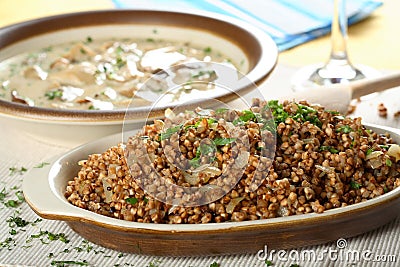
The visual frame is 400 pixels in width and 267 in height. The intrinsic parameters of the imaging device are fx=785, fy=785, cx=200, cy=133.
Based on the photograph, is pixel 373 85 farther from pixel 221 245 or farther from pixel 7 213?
pixel 7 213

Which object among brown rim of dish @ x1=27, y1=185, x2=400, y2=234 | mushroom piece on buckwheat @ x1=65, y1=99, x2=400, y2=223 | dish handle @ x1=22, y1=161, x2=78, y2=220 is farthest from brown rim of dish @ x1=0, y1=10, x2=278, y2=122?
brown rim of dish @ x1=27, y1=185, x2=400, y2=234

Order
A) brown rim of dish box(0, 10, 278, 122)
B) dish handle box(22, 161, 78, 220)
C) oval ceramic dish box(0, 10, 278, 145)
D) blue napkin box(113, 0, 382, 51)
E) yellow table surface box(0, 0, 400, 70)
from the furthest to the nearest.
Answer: blue napkin box(113, 0, 382, 51)
yellow table surface box(0, 0, 400, 70)
brown rim of dish box(0, 10, 278, 122)
oval ceramic dish box(0, 10, 278, 145)
dish handle box(22, 161, 78, 220)

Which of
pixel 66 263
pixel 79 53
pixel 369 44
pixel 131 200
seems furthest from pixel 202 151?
pixel 369 44

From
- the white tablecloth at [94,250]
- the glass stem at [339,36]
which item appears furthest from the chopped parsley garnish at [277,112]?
the glass stem at [339,36]

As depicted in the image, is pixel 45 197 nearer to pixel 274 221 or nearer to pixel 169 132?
pixel 169 132

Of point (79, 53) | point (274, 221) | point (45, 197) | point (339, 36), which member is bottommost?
point (45, 197)

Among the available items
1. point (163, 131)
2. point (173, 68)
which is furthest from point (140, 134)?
point (173, 68)

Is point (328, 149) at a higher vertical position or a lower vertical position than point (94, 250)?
higher

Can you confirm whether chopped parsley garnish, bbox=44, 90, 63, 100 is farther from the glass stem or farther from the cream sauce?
the glass stem
